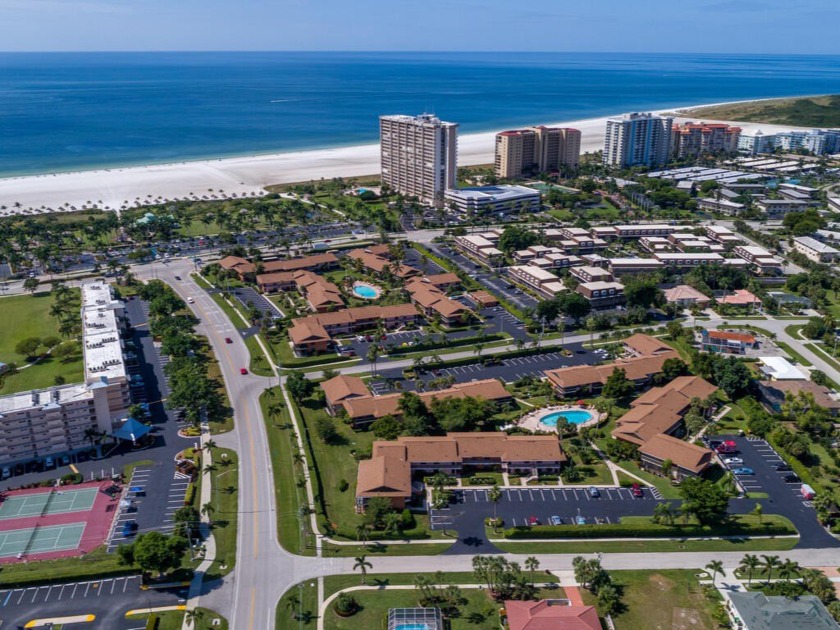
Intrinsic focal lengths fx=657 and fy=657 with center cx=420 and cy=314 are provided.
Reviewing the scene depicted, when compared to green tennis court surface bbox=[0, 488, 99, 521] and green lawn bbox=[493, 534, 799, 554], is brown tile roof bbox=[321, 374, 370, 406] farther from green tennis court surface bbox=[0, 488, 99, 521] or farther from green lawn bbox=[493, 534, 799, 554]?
green lawn bbox=[493, 534, 799, 554]

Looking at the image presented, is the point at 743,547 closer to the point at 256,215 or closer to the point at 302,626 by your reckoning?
the point at 302,626

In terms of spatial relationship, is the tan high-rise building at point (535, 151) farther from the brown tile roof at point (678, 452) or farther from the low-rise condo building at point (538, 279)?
the brown tile roof at point (678, 452)

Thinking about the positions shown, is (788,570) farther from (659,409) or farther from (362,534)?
(362,534)

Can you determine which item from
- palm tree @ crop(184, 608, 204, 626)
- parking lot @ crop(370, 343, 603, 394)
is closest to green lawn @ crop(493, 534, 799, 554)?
palm tree @ crop(184, 608, 204, 626)

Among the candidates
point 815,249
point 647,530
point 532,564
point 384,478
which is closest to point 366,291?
point 384,478

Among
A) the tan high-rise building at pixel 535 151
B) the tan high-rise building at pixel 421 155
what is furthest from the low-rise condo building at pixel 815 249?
the tan high-rise building at pixel 535 151

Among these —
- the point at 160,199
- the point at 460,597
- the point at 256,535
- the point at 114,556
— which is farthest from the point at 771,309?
the point at 160,199
